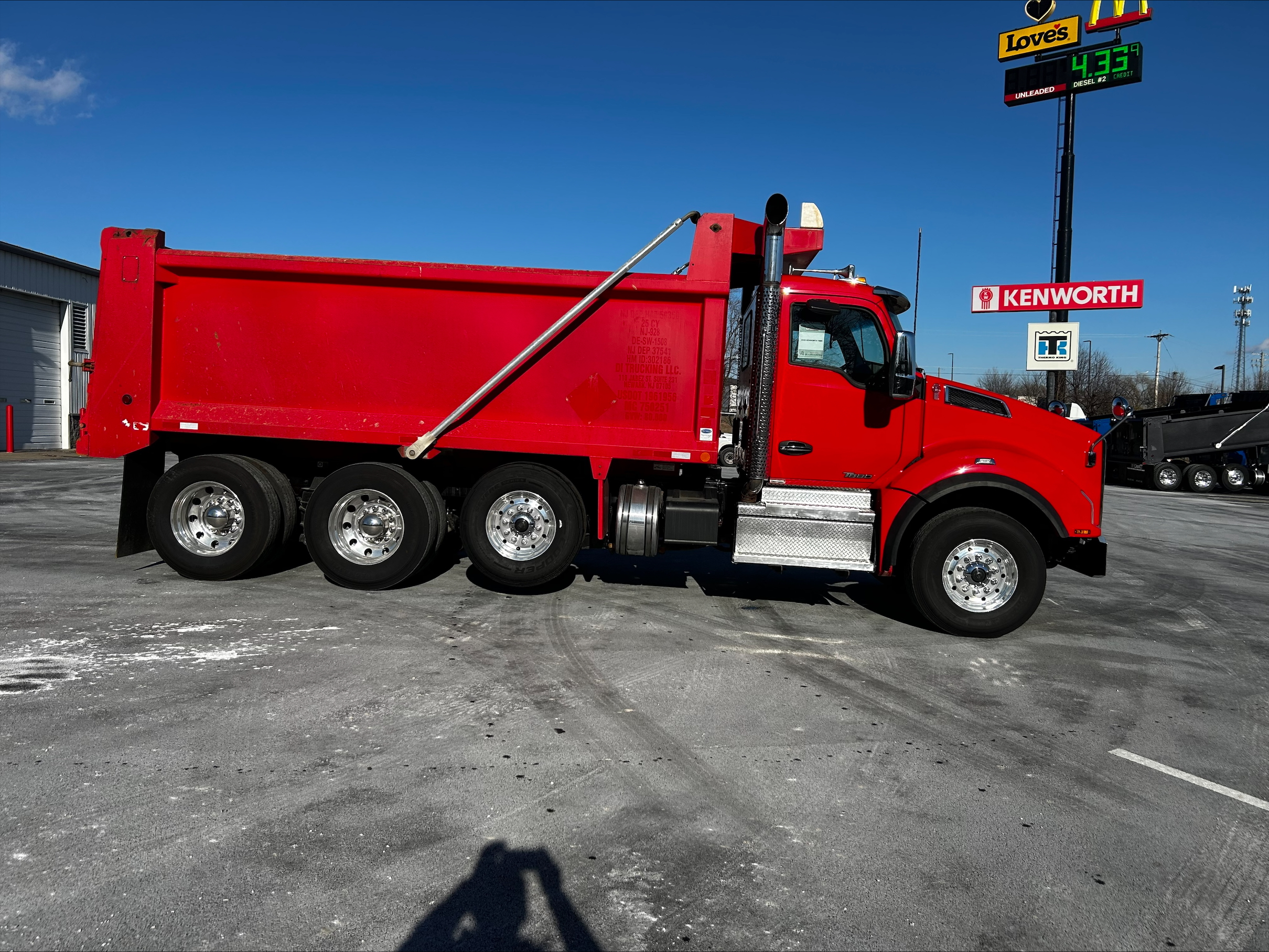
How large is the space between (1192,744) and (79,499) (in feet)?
49.9

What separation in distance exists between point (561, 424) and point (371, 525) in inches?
75.4

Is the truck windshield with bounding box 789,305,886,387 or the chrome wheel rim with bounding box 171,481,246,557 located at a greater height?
the truck windshield with bounding box 789,305,886,387

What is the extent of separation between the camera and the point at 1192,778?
13.4 feet

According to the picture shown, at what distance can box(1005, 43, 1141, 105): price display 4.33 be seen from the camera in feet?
69.5

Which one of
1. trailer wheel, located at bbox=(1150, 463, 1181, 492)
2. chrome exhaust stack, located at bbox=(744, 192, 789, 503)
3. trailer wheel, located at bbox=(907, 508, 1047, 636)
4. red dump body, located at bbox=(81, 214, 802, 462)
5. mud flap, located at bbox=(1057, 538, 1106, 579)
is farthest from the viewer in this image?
trailer wheel, located at bbox=(1150, 463, 1181, 492)

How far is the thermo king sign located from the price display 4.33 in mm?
6861

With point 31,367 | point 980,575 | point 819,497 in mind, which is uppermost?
point 31,367

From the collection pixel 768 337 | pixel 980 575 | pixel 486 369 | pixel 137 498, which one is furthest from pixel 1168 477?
pixel 137 498

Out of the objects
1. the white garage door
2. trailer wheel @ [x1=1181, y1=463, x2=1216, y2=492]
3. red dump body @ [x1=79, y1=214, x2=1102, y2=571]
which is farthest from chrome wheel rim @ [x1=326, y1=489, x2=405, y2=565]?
trailer wheel @ [x1=1181, y1=463, x2=1216, y2=492]

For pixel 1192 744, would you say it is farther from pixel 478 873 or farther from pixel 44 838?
pixel 44 838

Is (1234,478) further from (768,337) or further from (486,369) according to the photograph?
(486,369)

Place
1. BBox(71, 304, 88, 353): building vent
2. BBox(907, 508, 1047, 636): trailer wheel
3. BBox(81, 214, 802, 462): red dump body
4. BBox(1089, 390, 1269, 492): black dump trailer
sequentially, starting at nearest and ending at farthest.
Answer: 1. BBox(907, 508, 1047, 636): trailer wheel
2. BBox(81, 214, 802, 462): red dump body
3. BBox(1089, 390, 1269, 492): black dump trailer
4. BBox(71, 304, 88, 353): building vent

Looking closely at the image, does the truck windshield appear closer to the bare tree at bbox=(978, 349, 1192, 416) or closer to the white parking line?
the white parking line

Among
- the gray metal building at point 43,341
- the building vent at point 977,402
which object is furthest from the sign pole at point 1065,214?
the gray metal building at point 43,341
